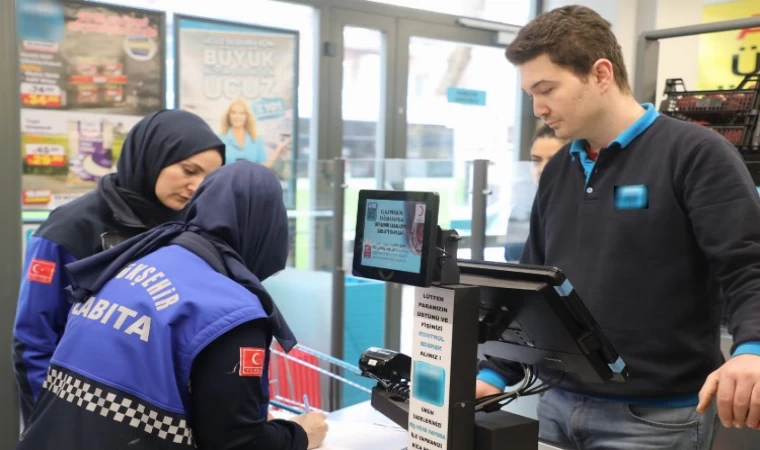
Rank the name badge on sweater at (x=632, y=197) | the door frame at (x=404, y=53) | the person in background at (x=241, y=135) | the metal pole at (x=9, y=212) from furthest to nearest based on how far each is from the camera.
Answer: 1. the door frame at (x=404, y=53)
2. the person in background at (x=241, y=135)
3. the metal pole at (x=9, y=212)
4. the name badge on sweater at (x=632, y=197)

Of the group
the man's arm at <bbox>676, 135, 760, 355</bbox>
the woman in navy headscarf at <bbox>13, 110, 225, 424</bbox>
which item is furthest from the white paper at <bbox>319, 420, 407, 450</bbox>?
the woman in navy headscarf at <bbox>13, 110, 225, 424</bbox>

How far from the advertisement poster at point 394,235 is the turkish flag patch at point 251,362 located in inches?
14.3

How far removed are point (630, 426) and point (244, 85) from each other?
264 cm

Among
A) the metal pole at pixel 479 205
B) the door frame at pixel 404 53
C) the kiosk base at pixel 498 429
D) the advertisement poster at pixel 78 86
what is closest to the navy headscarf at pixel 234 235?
the kiosk base at pixel 498 429

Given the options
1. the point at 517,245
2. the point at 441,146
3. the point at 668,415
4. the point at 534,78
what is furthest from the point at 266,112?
the point at 668,415

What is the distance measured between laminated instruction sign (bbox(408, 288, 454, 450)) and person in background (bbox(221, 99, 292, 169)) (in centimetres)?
252

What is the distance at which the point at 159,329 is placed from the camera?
3.85 feet

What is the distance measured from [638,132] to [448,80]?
2.97 m

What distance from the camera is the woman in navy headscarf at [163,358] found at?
3.86 feet

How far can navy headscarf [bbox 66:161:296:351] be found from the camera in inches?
52.4

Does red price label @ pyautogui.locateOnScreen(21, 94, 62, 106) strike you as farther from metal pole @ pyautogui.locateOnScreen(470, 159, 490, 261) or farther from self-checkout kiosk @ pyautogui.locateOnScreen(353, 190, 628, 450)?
self-checkout kiosk @ pyautogui.locateOnScreen(353, 190, 628, 450)

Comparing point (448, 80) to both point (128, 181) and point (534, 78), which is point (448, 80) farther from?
point (534, 78)

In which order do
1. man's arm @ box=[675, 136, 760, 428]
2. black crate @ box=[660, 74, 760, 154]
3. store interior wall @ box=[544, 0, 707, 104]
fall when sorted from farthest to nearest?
store interior wall @ box=[544, 0, 707, 104] < black crate @ box=[660, 74, 760, 154] < man's arm @ box=[675, 136, 760, 428]

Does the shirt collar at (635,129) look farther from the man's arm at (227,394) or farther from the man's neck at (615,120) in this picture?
the man's arm at (227,394)
